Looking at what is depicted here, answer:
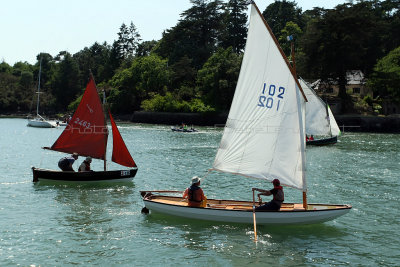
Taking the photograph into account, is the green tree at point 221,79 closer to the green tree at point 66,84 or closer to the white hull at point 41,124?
the white hull at point 41,124

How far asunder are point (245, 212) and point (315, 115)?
44428mm

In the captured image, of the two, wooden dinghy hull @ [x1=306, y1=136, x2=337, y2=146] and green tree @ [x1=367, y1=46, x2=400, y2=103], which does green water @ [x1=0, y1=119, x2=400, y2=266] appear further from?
green tree @ [x1=367, y1=46, x2=400, y2=103]

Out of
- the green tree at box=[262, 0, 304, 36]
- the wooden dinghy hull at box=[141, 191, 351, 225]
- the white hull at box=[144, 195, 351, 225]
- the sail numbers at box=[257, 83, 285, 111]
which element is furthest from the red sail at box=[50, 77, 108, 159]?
the green tree at box=[262, 0, 304, 36]

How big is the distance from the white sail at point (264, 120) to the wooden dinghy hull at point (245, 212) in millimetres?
1430

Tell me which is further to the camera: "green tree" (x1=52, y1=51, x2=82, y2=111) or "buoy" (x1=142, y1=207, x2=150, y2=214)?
"green tree" (x1=52, y1=51, x2=82, y2=111)

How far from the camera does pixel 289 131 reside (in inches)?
771

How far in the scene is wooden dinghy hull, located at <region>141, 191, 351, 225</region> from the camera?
19.6m

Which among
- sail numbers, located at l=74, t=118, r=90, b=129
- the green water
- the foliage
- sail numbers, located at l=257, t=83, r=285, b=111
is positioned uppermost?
the foliage

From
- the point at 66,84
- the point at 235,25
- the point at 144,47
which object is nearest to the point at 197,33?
the point at 235,25

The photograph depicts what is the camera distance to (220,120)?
115 metres

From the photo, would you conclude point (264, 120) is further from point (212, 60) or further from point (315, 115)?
point (212, 60)

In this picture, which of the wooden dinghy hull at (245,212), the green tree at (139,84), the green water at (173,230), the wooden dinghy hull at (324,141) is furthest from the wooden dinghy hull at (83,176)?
the green tree at (139,84)

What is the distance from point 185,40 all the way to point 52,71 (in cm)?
8288

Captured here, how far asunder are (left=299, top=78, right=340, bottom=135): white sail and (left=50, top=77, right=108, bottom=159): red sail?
3625cm
